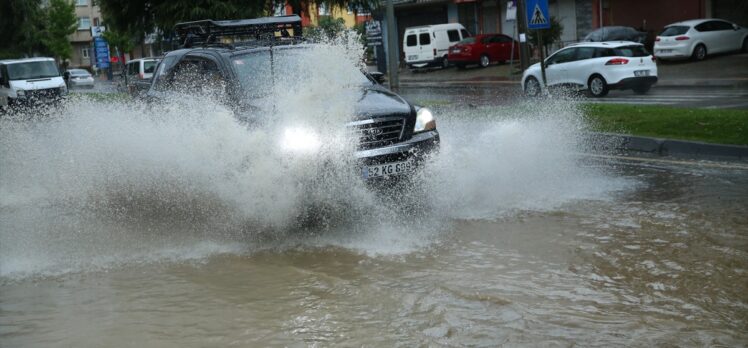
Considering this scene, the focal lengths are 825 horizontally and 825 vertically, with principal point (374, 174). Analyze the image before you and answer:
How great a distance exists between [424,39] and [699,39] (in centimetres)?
1543

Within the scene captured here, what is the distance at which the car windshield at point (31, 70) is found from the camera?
26.8 metres

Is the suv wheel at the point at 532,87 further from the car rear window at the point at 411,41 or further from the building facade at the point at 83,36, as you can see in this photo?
the building facade at the point at 83,36

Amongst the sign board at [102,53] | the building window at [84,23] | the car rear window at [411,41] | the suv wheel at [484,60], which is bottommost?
the suv wheel at [484,60]

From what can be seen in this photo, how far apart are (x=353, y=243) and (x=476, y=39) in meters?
33.6

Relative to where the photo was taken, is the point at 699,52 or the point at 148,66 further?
the point at 148,66

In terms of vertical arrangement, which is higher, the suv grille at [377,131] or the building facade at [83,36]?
the building facade at [83,36]

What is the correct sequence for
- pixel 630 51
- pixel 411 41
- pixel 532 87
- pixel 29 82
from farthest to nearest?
pixel 411 41
pixel 29 82
pixel 532 87
pixel 630 51

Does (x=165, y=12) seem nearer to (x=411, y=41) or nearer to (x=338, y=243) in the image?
(x=338, y=243)

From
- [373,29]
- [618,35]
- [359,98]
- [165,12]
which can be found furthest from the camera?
[618,35]

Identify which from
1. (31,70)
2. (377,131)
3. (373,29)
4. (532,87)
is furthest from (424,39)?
(377,131)

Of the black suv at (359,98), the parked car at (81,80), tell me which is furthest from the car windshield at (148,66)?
the black suv at (359,98)

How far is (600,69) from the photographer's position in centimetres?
2192

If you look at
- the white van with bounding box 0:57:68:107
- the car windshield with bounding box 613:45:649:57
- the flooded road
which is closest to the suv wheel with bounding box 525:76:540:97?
the car windshield with bounding box 613:45:649:57

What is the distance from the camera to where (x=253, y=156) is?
22.3ft
